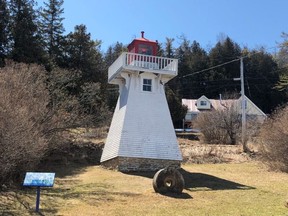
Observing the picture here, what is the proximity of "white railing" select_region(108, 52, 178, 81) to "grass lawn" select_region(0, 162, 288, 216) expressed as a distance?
20.8 feet

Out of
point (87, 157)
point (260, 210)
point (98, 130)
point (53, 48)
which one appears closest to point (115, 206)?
point (260, 210)

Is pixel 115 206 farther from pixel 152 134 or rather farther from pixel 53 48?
pixel 53 48

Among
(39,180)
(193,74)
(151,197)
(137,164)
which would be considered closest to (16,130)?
(39,180)

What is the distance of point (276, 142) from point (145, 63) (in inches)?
356

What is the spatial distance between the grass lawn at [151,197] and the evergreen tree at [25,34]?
1401cm

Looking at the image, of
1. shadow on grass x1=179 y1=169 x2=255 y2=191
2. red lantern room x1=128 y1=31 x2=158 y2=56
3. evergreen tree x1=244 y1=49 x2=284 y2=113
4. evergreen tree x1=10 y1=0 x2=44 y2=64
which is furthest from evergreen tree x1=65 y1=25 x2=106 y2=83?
evergreen tree x1=244 y1=49 x2=284 y2=113

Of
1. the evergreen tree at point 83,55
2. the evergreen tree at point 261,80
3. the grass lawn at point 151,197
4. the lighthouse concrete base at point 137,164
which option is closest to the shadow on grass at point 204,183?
the grass lawn at point 151,197

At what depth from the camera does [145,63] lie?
908 inches

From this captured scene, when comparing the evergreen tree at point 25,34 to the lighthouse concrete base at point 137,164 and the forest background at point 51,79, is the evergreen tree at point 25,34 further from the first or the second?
the lighthouse concrete base at point 137,164

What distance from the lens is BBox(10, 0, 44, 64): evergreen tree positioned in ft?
101

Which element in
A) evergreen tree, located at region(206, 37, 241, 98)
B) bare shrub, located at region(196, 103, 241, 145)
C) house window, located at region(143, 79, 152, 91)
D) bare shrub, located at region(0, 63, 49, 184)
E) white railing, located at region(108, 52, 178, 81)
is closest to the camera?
bare shrub, located at region(0, 63, 49, 184)

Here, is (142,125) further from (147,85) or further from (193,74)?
(193,74)

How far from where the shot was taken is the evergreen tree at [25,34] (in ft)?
101

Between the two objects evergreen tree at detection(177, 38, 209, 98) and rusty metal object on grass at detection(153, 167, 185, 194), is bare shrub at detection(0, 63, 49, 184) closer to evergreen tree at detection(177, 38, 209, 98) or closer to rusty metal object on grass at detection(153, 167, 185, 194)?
rusty metal object on grass at detection(153, 167, 185, 194)
